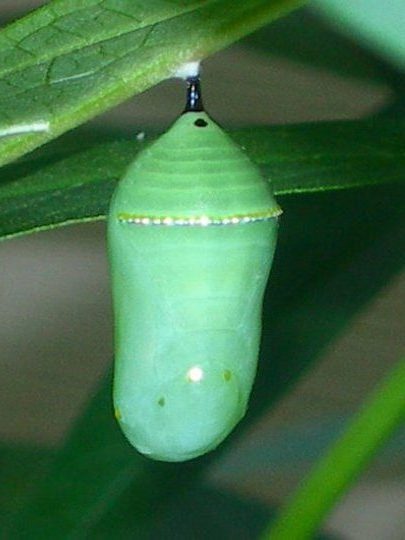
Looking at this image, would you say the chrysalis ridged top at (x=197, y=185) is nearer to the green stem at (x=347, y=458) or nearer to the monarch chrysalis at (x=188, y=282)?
the monarch chrysalis at (x=188, y=282)

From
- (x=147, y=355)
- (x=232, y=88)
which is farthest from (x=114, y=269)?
(x=232, y=88)

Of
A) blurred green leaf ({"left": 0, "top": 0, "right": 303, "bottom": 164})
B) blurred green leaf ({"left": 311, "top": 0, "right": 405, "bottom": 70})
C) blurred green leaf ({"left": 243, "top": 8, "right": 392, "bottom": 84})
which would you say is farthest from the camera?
blurred green leaf ({"left": 243, "top": 8, "right": 392, "bottom": 84})

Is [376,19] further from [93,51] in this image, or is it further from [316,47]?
[316,47]

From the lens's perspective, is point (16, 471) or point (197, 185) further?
point (16, 471)

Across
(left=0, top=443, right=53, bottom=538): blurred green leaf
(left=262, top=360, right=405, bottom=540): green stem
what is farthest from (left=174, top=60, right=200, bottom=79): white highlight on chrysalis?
(left=0, top=443, right=53, bottom=538): blurred green leaf

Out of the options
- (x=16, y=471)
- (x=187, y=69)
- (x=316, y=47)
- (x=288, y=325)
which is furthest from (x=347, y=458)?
(x=16, y=471)

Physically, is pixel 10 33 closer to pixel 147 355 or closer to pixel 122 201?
pixel 122 201

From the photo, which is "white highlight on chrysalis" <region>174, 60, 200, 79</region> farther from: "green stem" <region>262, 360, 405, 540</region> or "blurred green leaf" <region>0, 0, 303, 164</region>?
"green stem" <region>262, 360, 405, 540</region>
